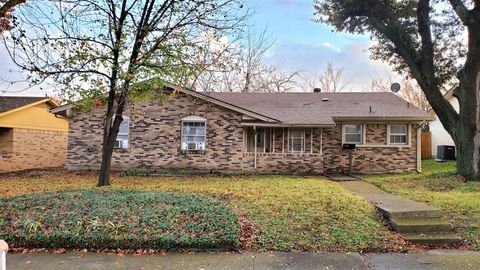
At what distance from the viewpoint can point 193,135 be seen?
15.9m

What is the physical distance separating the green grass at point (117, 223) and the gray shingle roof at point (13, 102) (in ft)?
41.9

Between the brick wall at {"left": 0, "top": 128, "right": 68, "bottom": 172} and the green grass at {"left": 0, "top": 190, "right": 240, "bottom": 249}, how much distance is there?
12.5 m

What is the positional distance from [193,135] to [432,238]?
11.4 metres

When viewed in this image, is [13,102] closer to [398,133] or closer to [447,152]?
[398,133]

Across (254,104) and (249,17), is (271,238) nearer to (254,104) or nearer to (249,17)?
(249,17)

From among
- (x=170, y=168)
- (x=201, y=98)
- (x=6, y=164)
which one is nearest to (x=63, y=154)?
(x=6, y=164)

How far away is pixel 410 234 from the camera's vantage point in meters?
6.23

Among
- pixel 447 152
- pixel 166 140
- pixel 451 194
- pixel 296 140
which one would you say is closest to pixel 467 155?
pixel 451 194

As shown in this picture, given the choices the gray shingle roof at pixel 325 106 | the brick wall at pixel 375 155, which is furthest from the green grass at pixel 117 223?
the brick wall at pixel 375 155

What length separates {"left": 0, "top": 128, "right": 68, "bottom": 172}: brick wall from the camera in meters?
17.9

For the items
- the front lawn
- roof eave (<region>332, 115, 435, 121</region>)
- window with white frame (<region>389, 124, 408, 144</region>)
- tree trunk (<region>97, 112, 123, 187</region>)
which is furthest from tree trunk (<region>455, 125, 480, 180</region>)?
tree trunk (<region>97, 112, 123, 187</region>)

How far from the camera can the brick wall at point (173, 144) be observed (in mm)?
15656

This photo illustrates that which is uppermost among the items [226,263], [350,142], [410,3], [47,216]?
[410,3]

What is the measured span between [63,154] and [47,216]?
1686 cm
